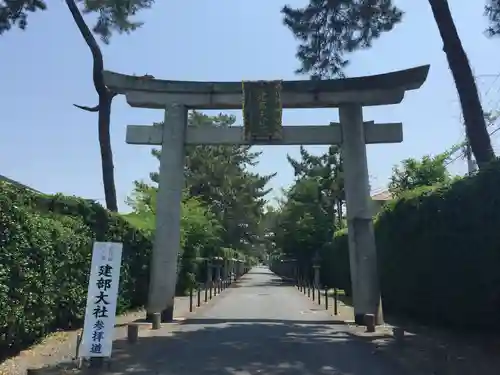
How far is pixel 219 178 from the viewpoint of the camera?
145 ft

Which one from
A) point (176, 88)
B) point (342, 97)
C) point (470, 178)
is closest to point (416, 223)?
point (470, 178)

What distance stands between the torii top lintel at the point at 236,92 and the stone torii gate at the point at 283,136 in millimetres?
28

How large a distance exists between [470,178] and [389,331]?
A: 15.2 feet

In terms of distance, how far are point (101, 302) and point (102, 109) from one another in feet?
48.4

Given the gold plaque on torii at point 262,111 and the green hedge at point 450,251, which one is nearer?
the green hedge at point 450,251

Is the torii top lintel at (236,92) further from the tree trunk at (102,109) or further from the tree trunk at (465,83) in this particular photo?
the tree trunk at (102,109)

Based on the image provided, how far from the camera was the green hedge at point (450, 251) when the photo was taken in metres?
9.95

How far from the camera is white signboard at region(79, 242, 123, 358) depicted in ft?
27.4

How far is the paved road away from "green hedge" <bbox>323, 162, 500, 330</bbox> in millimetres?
2261

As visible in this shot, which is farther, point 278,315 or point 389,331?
point 278,315

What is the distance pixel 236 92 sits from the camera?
15.8 m

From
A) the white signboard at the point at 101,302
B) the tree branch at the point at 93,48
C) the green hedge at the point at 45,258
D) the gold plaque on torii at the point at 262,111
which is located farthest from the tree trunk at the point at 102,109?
the white signboard at the point at 101,302

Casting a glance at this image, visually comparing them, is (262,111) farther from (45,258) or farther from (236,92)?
(45,258)

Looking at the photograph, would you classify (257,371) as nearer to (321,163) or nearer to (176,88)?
(176,88)
